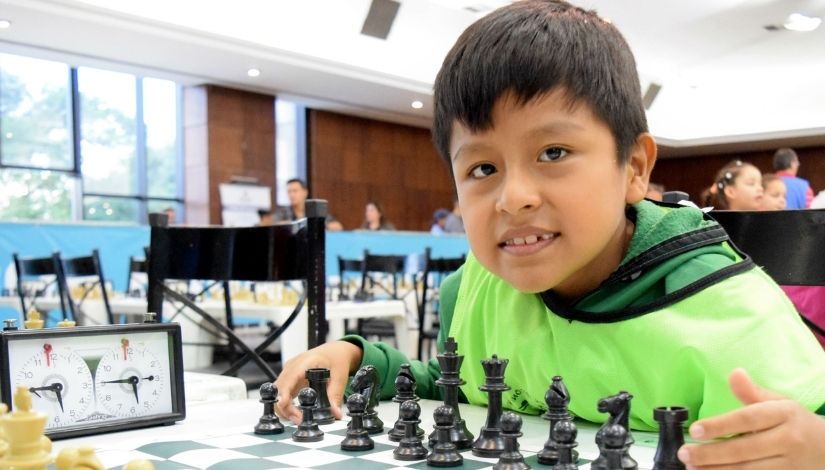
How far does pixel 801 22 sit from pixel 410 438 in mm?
10889

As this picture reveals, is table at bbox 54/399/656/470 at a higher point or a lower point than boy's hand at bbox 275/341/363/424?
lower

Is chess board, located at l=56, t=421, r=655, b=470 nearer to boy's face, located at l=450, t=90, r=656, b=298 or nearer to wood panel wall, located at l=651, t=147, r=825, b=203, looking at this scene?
boy's face, located at l=450, t=90, r=656, b=298

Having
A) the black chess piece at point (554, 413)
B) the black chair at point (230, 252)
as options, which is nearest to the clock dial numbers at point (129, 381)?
the black chess piece at point (554, 413)

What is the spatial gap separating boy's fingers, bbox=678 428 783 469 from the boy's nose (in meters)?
0.33

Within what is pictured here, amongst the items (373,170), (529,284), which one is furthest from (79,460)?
(373,170)

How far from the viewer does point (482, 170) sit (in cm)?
100

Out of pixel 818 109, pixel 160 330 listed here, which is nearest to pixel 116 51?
pixel 160 330

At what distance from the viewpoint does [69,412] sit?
978 millimetres

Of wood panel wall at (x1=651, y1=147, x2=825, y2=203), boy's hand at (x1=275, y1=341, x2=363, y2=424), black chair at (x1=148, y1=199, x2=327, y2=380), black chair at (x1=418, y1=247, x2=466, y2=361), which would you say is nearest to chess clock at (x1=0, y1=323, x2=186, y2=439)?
boy's hand at (x1=275, y1=341, x2=363, y2=424)

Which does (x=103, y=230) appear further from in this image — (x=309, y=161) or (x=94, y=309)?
(x=309, y=161)

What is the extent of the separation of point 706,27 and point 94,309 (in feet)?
28.4

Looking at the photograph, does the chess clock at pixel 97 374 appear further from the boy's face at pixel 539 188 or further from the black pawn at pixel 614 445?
the black pawn at pixel 614 445

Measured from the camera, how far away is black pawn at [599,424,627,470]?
650 mm

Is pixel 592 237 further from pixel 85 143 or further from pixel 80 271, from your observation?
pixel 85 143
